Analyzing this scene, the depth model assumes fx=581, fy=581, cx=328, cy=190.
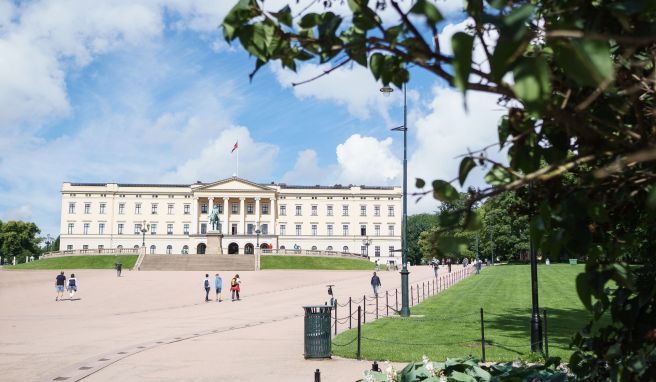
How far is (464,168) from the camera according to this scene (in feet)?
7.13

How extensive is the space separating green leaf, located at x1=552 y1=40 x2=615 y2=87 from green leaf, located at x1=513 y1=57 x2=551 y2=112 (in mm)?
69

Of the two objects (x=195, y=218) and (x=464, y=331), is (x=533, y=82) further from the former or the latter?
(x=195, y=218)

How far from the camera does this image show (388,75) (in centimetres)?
263

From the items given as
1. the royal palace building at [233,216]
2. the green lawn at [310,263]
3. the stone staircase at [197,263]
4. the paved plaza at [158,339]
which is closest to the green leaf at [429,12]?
the paved plaza at [158,339]

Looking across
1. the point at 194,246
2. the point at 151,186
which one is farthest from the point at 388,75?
the point at 151,186

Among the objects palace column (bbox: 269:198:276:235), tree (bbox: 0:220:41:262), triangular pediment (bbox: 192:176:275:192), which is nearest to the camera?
triangular pediment (bbox: 192:176:275:192)

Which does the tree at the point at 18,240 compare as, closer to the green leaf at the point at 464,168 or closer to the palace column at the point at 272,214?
the palace column at the point at 272,214

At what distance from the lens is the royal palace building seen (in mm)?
109625

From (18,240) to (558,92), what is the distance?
129 m

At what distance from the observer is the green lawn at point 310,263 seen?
76831 millimetres

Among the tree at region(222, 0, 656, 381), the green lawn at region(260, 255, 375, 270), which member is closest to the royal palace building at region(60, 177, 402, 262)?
the green lawn at region(260, 255, 375, 270)

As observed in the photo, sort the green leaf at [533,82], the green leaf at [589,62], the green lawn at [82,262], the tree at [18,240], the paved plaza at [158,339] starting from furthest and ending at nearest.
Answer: the tree at [18,240], the green lawn at [82,262], the paved plaza at [158,339], the green leaf at [533,82], the green leaf at [589,62]

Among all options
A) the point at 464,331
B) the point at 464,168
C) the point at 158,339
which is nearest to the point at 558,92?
the point at 464,168

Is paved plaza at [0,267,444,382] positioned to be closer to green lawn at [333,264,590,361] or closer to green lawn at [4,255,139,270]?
green lawn at [333,264,590,361]
